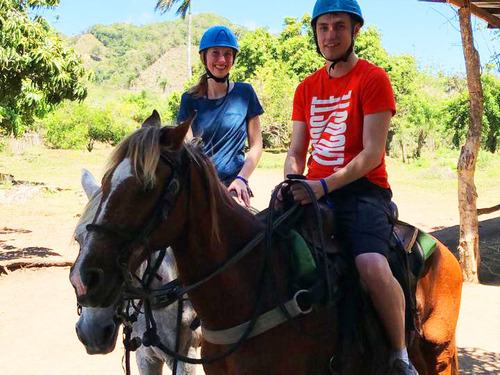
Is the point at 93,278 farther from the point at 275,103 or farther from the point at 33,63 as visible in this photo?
the point at 275,103

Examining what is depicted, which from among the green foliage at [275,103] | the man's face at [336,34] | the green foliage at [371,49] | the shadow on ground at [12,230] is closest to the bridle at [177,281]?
the man's face at [336,34]

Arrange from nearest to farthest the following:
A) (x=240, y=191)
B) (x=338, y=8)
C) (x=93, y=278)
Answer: (x=93, y=278) → (x=338, y=8) → (x=240, y=191)

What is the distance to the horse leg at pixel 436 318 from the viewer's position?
3287 millimetres

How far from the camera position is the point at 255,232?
103 inches

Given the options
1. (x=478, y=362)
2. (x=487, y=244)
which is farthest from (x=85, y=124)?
(x=478, y=362)

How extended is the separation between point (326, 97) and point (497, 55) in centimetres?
848

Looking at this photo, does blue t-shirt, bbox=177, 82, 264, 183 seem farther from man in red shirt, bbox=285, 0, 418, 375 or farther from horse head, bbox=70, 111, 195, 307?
horse head, bbox=70, 111, 195, 307

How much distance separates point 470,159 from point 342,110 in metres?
6.56

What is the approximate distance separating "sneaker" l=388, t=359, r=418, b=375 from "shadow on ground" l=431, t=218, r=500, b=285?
7.27 metres

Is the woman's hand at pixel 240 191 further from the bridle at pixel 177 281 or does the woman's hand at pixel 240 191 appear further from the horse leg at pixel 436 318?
the horse leg at pixel 436 318

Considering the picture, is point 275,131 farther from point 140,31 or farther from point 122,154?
point 140,31

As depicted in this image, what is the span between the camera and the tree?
26.4ft

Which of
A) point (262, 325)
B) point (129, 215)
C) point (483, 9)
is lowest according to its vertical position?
point (262, 325)

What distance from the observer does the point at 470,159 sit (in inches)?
342
